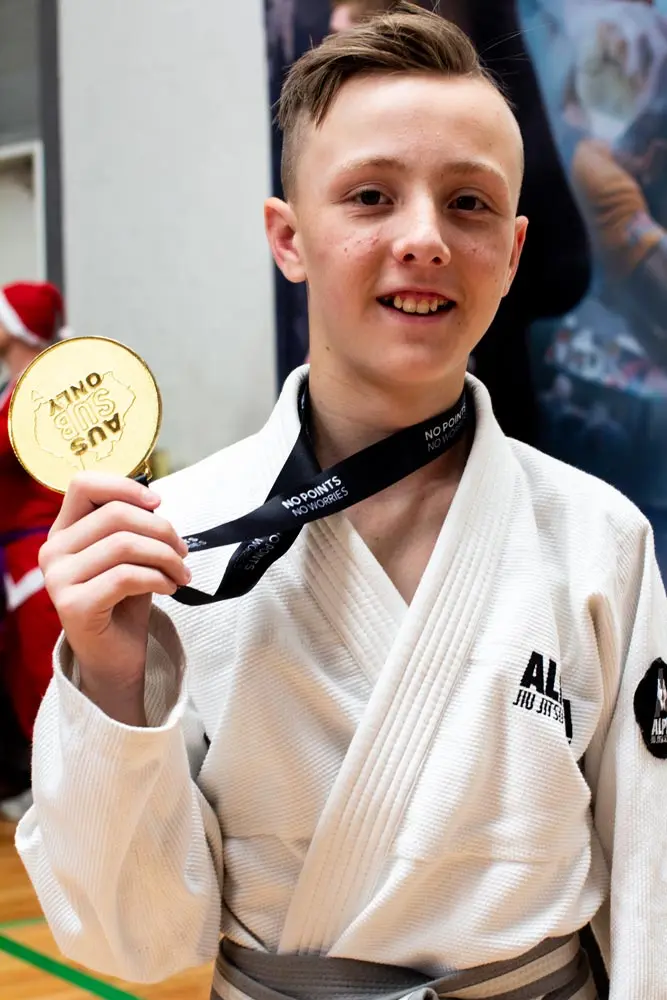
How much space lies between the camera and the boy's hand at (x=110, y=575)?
0.91 metres

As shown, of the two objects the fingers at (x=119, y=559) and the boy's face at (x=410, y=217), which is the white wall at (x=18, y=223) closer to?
the boy's face at (x=410, y=217)

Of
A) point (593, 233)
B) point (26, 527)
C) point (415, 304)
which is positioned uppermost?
point (415, 304)

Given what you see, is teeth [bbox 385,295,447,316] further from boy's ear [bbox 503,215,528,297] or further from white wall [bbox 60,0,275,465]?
white wall [bbox 60,0,275,465]

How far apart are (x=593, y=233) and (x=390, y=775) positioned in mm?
1956

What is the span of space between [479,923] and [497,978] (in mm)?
72

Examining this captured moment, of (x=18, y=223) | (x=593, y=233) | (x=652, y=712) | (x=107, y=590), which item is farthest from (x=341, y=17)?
(x=18, y=223)

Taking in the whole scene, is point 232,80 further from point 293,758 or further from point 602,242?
point 293,758

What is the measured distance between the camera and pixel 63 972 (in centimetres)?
264

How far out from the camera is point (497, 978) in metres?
1.08

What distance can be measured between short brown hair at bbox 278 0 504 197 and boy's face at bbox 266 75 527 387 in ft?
0.05

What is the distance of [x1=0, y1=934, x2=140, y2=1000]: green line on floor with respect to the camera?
98.3 inches

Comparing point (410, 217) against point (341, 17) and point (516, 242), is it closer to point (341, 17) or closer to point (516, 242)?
point (516, 242)

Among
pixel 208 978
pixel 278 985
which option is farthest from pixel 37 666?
pixel 278 985

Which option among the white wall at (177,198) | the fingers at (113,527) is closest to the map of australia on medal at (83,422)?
the fingers at (113,527)
